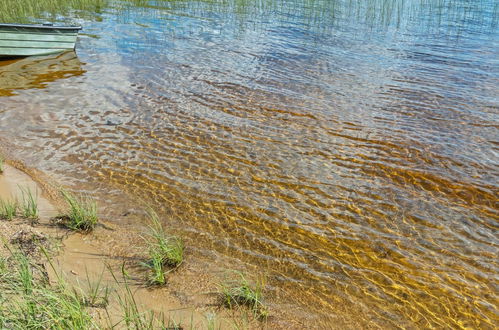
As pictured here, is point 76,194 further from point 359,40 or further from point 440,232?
point 359,40

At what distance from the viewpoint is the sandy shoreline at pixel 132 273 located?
3539 millimetres

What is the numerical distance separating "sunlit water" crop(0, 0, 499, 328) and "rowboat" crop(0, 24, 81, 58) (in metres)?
0.38

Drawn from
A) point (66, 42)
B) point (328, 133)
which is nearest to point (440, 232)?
point (328, 133)

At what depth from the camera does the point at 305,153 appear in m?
6.96

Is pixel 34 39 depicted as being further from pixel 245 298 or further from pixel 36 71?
pixel 245 298

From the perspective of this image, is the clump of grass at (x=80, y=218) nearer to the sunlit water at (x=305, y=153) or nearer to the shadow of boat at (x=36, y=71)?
the sunlit water at (x=305, y=153)

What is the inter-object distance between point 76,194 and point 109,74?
6.14m

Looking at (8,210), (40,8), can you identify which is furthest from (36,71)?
(40,8)

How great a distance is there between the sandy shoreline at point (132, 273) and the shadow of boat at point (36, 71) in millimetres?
5962

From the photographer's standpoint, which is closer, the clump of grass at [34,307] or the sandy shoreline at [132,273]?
the clump of grass at [34,307]

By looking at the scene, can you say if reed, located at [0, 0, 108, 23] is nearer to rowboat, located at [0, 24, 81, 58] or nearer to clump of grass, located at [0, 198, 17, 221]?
rowboat, located at [0, 24, 81, 58]

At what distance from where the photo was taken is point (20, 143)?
684cm

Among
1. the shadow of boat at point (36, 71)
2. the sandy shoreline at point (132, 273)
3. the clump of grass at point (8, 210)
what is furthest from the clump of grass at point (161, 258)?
the shadow of boat at point (36, 71)

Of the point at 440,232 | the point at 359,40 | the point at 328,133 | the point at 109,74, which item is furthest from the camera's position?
the point at 359,40
